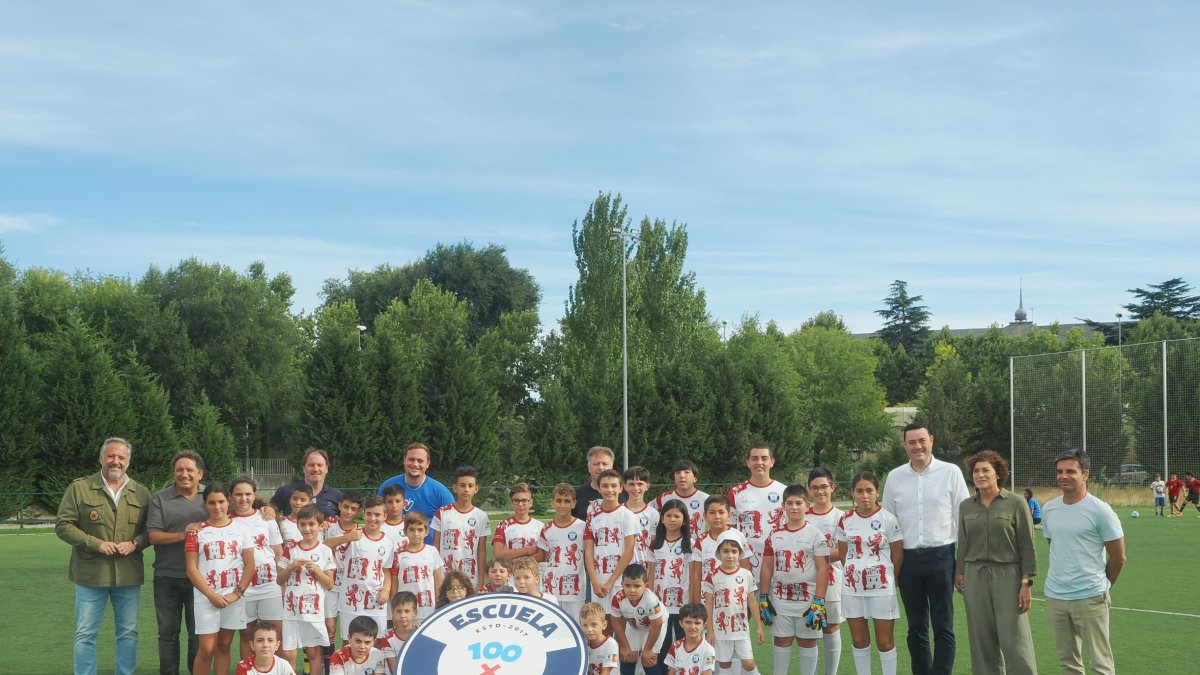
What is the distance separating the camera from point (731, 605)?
7711mm

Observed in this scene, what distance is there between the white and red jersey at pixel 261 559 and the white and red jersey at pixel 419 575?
904 mm

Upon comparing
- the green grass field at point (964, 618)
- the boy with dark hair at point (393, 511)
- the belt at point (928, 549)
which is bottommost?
the green grass field at point (964, 618)

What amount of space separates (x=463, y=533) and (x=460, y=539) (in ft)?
0.19

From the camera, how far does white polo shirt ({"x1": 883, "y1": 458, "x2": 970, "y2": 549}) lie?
8.20 meters

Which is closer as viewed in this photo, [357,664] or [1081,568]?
[357,664]

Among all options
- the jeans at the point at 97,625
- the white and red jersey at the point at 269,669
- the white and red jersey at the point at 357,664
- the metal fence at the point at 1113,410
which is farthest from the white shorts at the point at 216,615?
the metal fence at the point at 1113,410

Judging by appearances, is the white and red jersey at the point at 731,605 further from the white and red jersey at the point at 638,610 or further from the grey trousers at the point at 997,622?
the grey trousers at the point at 997,622

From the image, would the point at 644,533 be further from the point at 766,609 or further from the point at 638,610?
the point at 766,609

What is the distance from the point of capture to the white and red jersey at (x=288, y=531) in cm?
861

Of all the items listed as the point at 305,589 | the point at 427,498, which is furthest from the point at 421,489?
the point at 305,589

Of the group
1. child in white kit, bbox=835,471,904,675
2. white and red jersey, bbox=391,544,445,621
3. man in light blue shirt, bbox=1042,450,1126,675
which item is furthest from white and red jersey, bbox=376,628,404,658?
man in light blue shirt, bbox=1042,450,1126,675

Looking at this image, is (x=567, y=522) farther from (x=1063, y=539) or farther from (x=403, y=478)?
(x=1063, y=539)

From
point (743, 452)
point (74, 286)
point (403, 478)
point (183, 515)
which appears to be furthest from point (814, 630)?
point (74, 286)

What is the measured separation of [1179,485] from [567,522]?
3441 centimetres
